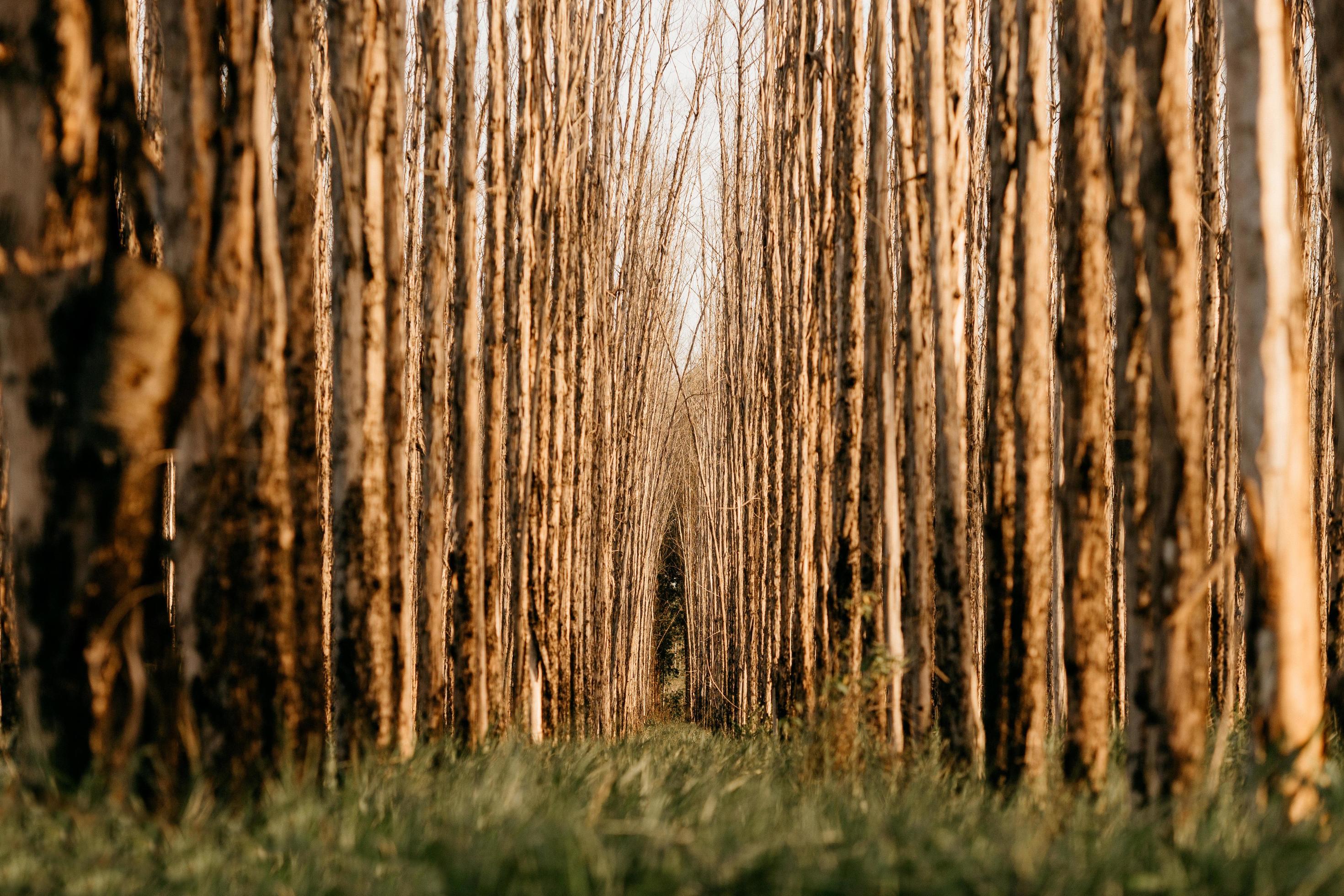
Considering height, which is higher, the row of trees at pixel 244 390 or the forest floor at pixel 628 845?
the row of trees at pixel 244 390

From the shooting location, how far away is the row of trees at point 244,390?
99.8 inches

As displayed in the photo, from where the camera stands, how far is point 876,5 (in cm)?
543

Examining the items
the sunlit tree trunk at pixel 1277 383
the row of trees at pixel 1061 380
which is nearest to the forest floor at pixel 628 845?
the sunlit tree trunk at pixel 1277 383

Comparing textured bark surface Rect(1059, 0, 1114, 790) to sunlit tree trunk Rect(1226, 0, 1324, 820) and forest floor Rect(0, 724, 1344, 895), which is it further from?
sunlit tree trunk Rect(1226, 0, 1324, 820)

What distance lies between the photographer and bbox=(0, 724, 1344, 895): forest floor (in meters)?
1.92

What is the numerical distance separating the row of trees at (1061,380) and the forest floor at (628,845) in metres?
0.37

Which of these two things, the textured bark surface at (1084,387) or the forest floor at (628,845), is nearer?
the forest floor at (628,845)

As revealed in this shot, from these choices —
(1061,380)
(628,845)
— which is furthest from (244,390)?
(1061,380)

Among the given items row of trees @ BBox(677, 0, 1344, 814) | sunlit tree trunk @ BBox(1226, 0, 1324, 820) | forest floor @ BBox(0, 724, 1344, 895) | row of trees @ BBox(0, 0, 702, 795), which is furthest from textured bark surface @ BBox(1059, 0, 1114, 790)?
row of trees @ BBox(0, 0, 702, 795)

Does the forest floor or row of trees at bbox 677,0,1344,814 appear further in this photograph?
row of trees at bbox 677,0,1344,814

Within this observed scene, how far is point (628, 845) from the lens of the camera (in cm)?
212

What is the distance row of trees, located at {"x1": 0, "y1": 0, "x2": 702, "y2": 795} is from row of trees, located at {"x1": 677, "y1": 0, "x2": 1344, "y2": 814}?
1965 mm

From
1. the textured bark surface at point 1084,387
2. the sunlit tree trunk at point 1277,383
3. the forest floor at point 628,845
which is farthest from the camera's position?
the textured bark surface at point 1084,387

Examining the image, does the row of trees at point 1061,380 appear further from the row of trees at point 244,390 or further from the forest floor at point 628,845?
the row of trees at point 244,390
